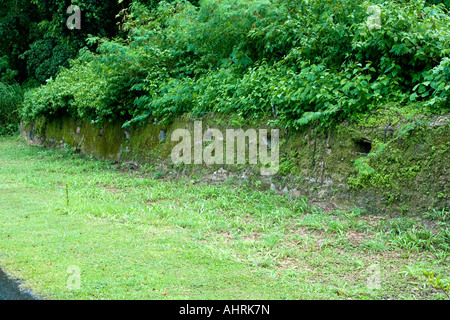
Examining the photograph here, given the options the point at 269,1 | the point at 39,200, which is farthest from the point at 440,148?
the point at 39,200

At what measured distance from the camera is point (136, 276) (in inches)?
135

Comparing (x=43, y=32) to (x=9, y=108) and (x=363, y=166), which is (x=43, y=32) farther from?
(x=363, y=166)

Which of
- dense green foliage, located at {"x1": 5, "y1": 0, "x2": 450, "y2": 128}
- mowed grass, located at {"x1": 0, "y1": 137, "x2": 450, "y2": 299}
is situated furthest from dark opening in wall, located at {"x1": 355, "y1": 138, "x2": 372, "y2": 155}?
mowed grass, located at {"x1": 0, "y1": 137, "x2": 450, "y2": 299}

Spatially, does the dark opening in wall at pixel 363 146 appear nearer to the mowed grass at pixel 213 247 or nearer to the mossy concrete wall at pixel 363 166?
the mossy concrete wall at pixel 363 166

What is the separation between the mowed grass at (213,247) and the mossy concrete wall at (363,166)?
0.24m

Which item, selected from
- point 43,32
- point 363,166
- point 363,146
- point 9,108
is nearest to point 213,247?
point 363,166

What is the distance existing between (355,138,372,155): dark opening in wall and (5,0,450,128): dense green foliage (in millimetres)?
404

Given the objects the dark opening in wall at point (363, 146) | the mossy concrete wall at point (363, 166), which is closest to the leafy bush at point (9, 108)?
the mossy concrete wall at point (363, 166)

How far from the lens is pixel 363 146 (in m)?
5.58

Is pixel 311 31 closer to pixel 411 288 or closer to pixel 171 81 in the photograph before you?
pixel 171 81

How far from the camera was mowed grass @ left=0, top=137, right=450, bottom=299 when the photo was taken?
3240 millimetres

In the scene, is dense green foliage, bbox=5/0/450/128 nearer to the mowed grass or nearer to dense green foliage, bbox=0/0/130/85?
the mowed grass

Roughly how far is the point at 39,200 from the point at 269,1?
5086mm

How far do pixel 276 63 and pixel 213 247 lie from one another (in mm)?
3993
